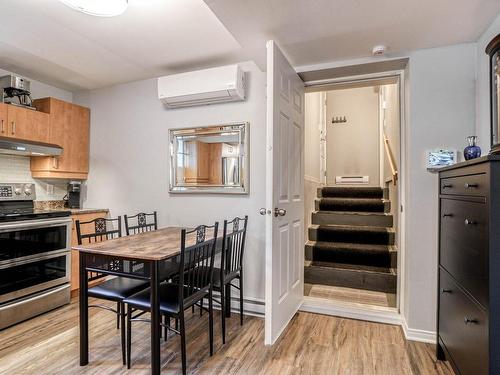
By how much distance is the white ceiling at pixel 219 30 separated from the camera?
1724 millimetres

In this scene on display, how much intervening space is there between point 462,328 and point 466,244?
1.47 ft

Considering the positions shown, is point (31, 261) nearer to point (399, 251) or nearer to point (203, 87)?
point (203, 87)

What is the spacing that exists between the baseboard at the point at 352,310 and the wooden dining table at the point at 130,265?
1.39 m

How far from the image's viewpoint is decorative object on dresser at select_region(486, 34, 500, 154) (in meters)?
1.54

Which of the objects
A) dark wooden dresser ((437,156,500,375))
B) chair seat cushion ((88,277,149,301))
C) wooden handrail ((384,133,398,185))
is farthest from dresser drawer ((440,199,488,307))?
chair seat cushion ((88,277,149,301))

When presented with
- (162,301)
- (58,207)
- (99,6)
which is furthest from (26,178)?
(162,301)

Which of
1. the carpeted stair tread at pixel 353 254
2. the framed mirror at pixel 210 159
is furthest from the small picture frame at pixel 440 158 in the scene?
the framed mirror at pixel 210 159

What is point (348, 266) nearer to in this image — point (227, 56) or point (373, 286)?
point (373, 286)

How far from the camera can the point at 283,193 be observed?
2.24 metres

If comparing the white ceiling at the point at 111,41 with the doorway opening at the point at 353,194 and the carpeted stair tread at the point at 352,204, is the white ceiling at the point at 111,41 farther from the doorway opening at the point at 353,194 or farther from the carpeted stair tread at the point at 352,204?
the carpeted stair tread at the point at 352,204

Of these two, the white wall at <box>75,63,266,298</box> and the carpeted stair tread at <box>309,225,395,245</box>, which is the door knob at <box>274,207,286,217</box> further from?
the carpeted stair tread at <box>309,225,395,245</box>

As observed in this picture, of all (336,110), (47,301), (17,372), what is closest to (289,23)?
(17,372)

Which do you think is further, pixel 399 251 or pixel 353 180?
pixel 353 180

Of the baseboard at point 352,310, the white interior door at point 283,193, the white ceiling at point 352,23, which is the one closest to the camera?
the white ceiling at point 352,23
